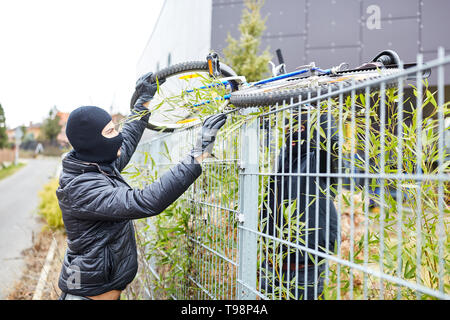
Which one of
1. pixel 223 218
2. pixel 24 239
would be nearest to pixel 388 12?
pixel 223 218

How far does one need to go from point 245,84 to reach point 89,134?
101 centimetres

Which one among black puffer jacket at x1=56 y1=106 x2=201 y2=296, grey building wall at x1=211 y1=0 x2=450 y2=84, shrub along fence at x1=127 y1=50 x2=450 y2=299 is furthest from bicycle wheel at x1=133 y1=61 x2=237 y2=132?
grey building wall at x1=211 y1=0 x2=450 y2=84

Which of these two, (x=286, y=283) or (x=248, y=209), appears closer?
(x=286, y=283)

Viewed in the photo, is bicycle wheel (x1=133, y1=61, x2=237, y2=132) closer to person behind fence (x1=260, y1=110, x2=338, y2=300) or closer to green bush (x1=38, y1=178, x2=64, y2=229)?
person behind fence (x1=260, y1=110, x2=338, y2=300)

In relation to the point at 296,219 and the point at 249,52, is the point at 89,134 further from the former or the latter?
the point at 249,52

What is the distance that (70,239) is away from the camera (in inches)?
83.0

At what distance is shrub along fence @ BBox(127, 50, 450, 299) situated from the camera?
1.44 meters

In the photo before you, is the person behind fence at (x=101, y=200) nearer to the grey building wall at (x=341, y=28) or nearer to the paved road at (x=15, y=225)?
the paved road at (x=15, y=225)

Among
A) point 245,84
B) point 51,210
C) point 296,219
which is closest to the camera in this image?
point 296,219

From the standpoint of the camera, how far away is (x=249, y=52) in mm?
8961

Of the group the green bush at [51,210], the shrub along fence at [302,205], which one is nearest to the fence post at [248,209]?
the shrub along fence at [302,205]

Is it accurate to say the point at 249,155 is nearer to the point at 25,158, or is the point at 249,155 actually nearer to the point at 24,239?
the point at 24,239

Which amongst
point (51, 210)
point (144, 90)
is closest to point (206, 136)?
point (144, 90)
